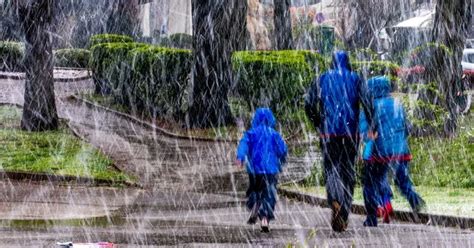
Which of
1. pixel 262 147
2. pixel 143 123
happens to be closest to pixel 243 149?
pixel 262 147

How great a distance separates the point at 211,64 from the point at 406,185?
38.5 feet

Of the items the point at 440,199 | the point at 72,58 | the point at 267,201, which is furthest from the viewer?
the point at 72,58

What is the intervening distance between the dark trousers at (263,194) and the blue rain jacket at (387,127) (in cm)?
109

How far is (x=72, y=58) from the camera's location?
47500mm

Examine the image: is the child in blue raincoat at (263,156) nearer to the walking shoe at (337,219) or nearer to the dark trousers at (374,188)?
the walking shoe at (337,219)

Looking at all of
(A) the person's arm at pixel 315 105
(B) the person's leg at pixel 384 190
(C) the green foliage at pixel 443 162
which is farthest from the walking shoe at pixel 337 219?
(C) the green foliage at pixel 443 162

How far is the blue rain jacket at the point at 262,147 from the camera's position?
12.0 m

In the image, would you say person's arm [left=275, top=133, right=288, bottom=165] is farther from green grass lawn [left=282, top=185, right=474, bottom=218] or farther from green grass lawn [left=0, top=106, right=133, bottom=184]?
green grass lawn [left=0, top=106, right=133, bottom=184]

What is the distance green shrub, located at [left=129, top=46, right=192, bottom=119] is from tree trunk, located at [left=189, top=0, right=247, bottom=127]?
437 mm

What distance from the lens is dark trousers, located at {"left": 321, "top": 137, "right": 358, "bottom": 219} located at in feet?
38.8

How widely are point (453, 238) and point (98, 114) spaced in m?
17.1

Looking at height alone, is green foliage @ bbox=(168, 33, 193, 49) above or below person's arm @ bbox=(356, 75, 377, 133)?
below

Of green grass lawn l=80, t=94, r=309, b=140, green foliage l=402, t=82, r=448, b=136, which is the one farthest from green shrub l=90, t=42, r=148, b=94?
green foliage l=402, t=82, r=448, b=136

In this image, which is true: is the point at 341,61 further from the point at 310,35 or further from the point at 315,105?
the point at 310,35
